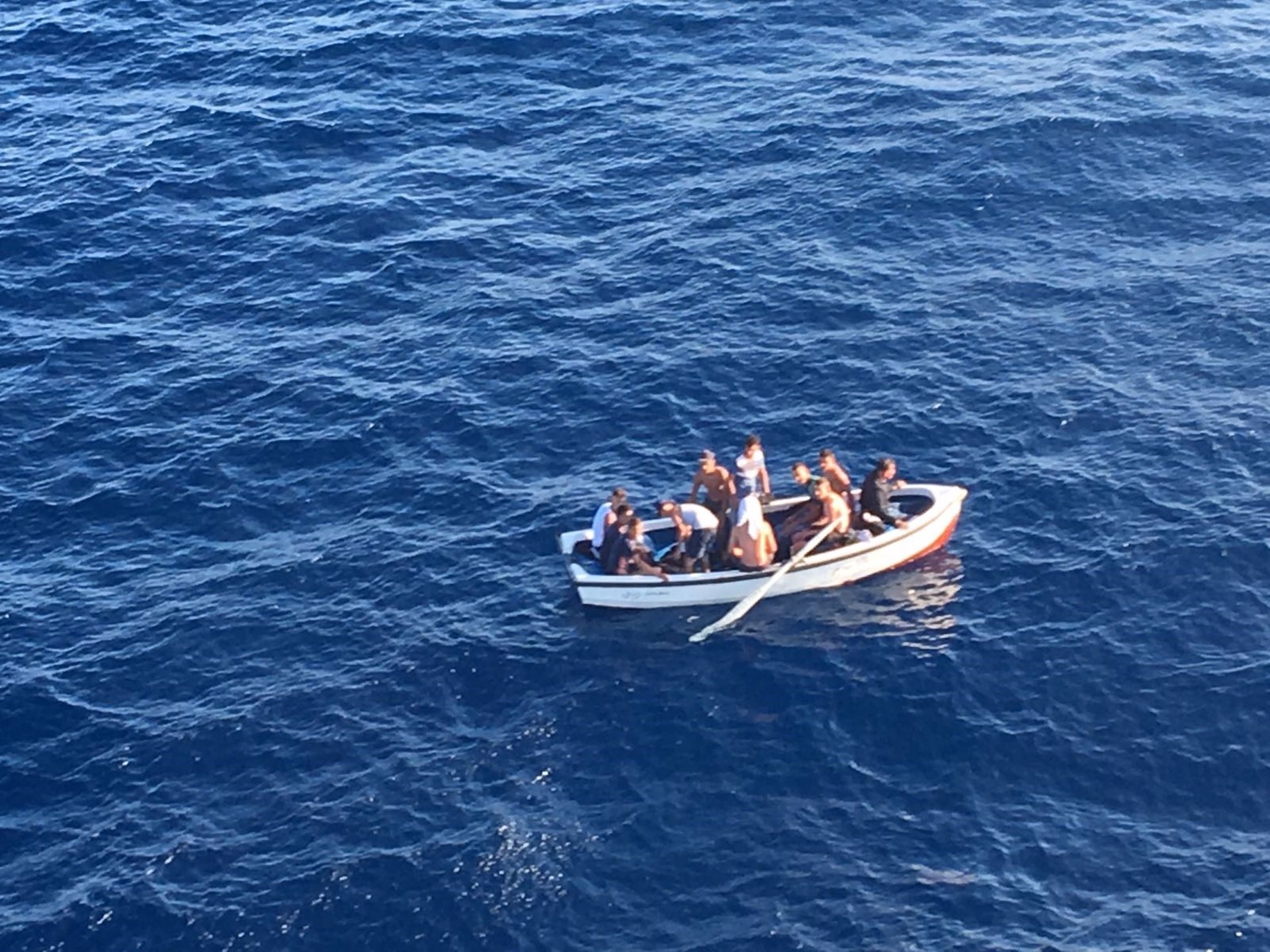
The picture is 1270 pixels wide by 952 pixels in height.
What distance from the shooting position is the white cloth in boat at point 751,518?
43.2m

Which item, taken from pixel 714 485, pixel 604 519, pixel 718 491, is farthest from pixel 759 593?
pixel 604 519

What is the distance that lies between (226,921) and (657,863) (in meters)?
9.31

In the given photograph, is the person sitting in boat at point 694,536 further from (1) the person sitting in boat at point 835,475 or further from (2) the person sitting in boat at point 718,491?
(1) the person sitting in boat at point 835,475

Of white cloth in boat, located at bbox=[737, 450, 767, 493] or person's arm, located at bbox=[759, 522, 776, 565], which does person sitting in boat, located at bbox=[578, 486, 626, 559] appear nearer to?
white cloth in boat, located at bbox=[737, 450, 767, 493]

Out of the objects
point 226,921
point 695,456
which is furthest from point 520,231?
point 226,921

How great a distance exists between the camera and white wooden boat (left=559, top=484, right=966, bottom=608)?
43281 millimetres

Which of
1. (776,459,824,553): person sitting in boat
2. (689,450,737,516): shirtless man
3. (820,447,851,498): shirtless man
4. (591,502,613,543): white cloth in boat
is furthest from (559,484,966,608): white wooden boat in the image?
(689,450,737,516): shirtless man

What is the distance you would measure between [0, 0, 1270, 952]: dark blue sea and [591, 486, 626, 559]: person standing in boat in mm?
1621

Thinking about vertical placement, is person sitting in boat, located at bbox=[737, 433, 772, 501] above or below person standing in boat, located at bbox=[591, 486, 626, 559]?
above

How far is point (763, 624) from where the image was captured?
143 ft

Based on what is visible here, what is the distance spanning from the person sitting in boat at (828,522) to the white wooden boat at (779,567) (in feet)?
1.08

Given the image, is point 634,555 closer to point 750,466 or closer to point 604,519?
point 604,519

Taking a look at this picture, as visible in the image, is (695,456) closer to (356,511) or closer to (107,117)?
(356,511)

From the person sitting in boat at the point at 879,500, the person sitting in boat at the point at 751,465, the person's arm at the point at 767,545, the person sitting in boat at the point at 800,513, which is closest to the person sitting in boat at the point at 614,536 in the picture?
the person sitting in boat at the point at 751,465
